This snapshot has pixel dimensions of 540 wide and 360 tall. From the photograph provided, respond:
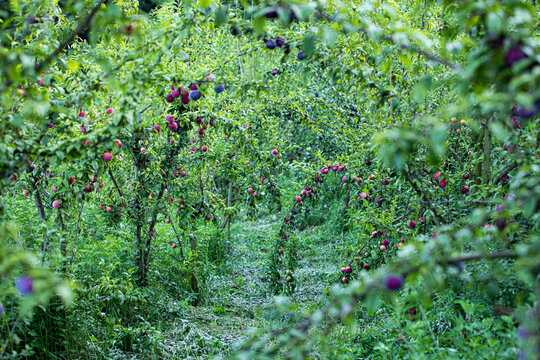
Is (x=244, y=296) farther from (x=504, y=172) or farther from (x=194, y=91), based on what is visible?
(x=504, y=172)

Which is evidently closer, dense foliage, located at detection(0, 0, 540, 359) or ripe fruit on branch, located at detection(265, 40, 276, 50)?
dense foliage, located at detection(0, 0, 540, 359)

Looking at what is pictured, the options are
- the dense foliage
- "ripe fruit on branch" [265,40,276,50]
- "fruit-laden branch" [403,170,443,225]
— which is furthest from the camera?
"fruit-laden branch" [403,170,443,225]

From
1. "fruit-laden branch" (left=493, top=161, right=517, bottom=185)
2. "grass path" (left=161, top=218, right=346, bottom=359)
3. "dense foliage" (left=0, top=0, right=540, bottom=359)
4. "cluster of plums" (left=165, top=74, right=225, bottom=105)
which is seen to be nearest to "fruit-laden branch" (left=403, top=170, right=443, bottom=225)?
"dense foliage" (left=0, top=0, right=540, bottom=359)

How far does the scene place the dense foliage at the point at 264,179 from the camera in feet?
4.05

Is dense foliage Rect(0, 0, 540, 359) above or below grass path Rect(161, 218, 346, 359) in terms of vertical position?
above

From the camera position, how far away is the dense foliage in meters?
1.24

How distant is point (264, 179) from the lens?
4.03m

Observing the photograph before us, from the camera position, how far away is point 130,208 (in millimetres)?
3281

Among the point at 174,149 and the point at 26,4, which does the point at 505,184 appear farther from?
the point at 26,4

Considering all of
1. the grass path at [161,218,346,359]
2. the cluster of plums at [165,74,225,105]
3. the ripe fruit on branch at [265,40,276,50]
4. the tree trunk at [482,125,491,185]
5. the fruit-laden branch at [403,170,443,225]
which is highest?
the ripe fruit on branch at [265,40,276,50]

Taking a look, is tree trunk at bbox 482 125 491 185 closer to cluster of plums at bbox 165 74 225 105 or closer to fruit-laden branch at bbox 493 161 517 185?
fruit-laden branch at bbox 493 161 517 185

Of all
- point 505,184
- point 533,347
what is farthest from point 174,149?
point 533,347

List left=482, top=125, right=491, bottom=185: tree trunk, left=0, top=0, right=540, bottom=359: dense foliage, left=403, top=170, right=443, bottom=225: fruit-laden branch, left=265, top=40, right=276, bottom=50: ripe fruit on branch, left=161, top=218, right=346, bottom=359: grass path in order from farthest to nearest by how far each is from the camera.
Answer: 1. left=161, top=218, right=346, bottom=359: grass path
2. left=482, top=125, right=491, bottom=185: tree trunk
3. left=403, top=170, right=443, bottom=225: fruit-laden branch
4. left=265, top=40, right=276, bottom=50: ripe fruit on branch
5. left=0, top=0, right=540, bottom=359: dense foliage

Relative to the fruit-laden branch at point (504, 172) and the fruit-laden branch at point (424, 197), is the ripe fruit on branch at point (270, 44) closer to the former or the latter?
the fruit-laden branch at point (424, 197)
